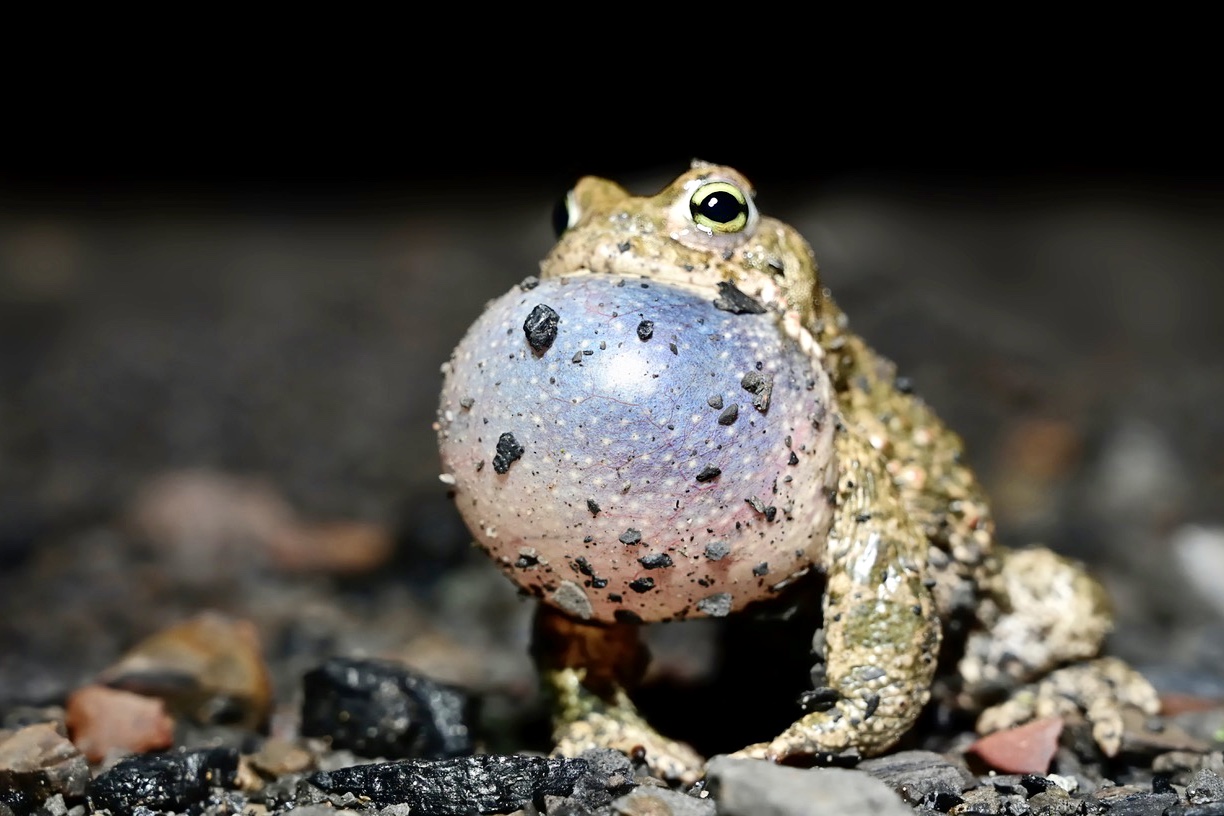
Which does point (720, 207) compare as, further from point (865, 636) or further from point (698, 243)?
point (865, 636)

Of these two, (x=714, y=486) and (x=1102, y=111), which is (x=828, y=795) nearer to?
(x=714, y=486)

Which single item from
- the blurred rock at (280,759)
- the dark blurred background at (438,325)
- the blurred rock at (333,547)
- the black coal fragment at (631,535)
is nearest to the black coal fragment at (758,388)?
the black coal fragment at (631,535)

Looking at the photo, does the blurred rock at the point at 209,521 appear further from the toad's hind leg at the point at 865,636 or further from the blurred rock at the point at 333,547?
the toad's hind leg at the point at 865,636

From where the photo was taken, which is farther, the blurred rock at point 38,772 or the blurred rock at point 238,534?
the blurred rock at point 238,534

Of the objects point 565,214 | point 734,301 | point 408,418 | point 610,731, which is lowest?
point 610,731

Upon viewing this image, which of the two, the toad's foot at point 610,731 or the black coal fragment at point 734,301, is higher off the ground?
Result: the black coal fragment at point 734,301

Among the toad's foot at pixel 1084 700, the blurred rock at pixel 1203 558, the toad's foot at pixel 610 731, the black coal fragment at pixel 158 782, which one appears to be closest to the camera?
the black coal fragment at pixel 158 782

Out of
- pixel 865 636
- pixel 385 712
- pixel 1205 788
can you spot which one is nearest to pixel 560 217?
pixel 865 636

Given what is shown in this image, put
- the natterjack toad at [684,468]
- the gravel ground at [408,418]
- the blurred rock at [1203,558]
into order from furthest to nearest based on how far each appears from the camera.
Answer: the blurred rock at [1203,558], the gravel ground at [408,418], the natterjack toad at [684,468]
